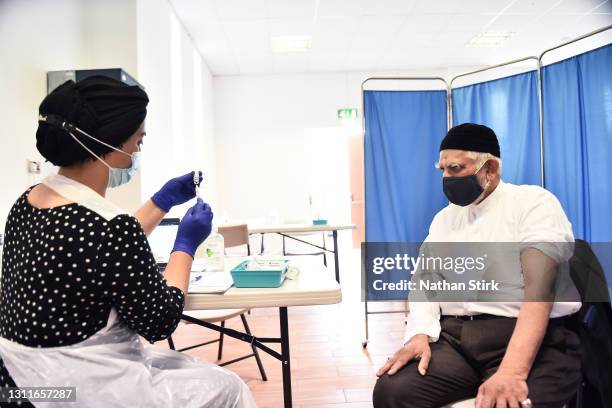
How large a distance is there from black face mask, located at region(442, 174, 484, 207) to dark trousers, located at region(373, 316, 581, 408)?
1.36 feet

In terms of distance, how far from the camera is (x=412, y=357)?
3.85 feet

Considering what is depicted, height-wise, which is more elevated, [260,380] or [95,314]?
[95,314]

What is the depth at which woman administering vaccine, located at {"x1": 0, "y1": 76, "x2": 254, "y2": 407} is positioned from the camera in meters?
0.73

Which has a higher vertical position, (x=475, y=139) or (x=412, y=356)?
(x=475, y=139)

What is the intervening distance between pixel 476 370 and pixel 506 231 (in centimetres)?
47

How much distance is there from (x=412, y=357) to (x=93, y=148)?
107cm

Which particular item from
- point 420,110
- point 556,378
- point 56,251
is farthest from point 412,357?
point 420,110

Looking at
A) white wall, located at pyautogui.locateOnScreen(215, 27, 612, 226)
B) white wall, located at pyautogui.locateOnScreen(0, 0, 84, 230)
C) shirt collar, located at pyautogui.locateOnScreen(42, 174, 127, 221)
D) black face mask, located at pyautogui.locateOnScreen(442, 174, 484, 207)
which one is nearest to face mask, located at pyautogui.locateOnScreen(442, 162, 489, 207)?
black face mask, located at pyautogui.locateOnScreen(442, 174, 484, 207)

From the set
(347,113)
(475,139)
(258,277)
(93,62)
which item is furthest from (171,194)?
(347,113)

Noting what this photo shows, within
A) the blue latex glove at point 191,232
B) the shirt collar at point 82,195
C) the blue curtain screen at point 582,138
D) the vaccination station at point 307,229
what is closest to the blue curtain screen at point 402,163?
the vaccination station at point 307,229

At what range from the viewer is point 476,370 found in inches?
45.3

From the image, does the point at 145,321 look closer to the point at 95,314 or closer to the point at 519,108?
the point at 95,314

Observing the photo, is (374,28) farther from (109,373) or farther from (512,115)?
(109,373)

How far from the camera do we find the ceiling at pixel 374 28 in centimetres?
408
